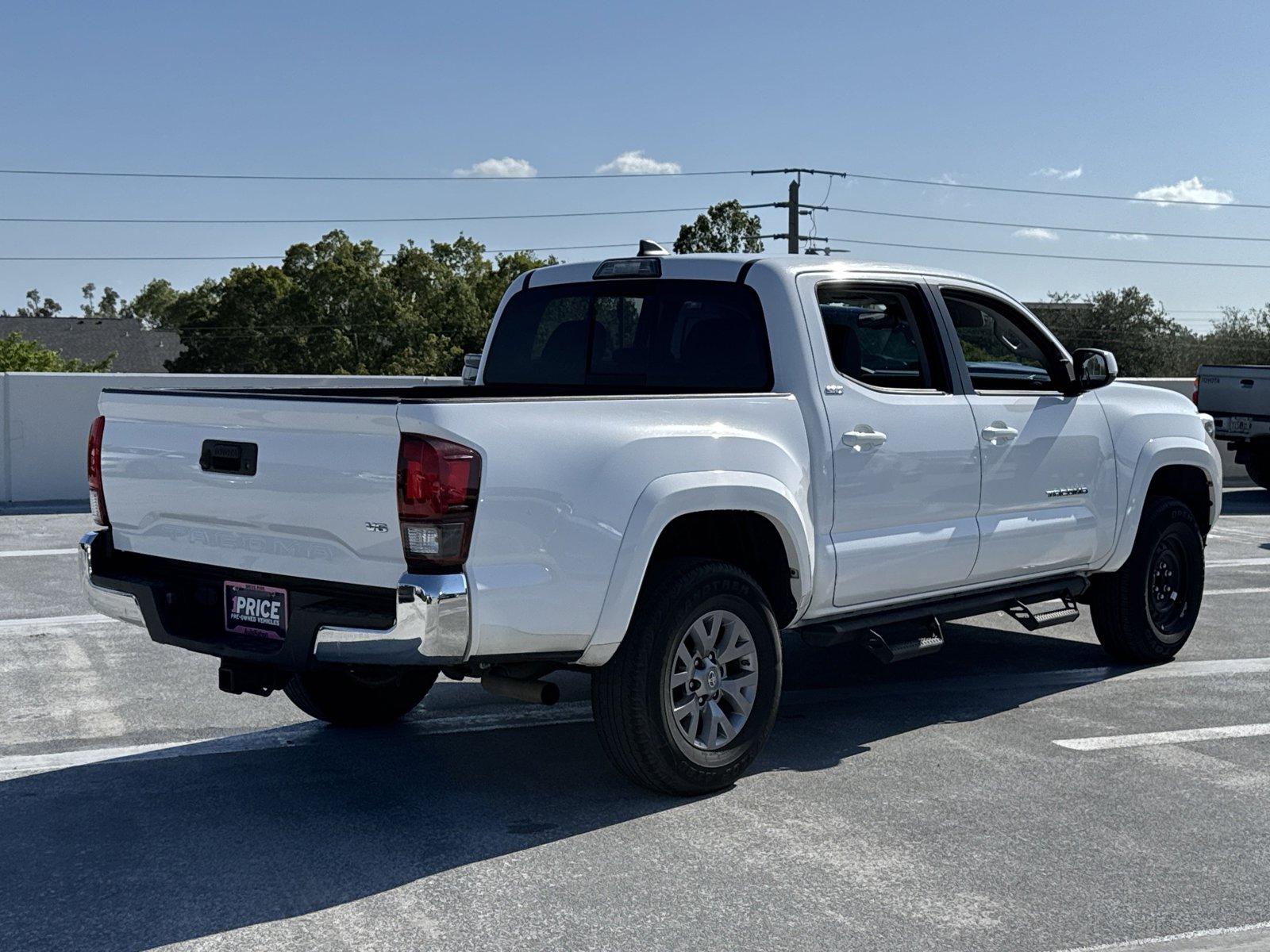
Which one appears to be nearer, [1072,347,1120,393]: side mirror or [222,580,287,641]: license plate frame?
[222,580,287,641]: license plate frame

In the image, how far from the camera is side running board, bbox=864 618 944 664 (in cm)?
604

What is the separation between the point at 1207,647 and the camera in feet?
27.8

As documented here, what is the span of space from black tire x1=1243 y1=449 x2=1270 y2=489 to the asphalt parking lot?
500 inches

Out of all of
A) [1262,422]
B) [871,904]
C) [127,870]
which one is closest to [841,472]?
[871,904]

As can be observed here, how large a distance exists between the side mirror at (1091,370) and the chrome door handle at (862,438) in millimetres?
1644

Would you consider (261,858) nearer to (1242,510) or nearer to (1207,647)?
(1207,647)

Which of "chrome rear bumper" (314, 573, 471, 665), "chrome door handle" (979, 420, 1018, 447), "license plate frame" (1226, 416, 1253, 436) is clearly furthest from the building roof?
"chrome rear bumper" (314, 573, 471, 665)

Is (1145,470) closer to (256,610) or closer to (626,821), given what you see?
(626,821)

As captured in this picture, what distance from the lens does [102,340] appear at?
10525cm

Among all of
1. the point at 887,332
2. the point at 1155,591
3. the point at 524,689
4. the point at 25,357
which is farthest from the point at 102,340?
the point at 524,689

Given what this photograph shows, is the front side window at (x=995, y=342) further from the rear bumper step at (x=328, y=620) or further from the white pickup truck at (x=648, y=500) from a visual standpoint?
the rear bumper step at (x=328, y=620)

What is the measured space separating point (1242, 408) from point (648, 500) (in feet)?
52.2

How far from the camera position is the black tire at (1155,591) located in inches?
302

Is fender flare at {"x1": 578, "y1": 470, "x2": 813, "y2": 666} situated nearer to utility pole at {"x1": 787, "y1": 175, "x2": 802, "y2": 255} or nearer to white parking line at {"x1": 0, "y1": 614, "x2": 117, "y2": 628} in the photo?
white parking line at {"x1": 0, "y1": 614, "x2": 117, "y2": 628}
